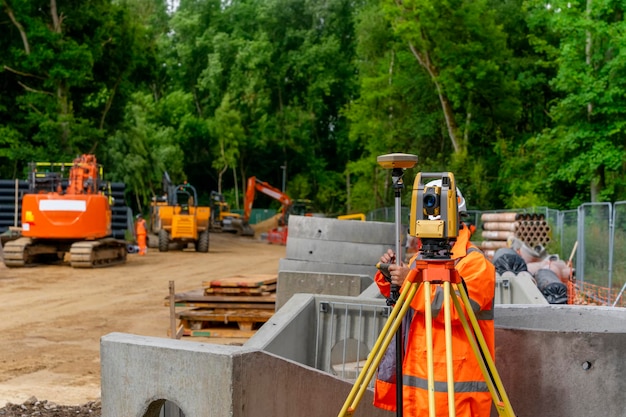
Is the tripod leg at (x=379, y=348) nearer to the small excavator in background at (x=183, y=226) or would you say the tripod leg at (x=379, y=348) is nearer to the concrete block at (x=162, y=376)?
the concrete block at (x=162, y=376)

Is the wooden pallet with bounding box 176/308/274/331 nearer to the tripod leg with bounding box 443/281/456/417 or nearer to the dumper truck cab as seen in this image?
the tripod leg with bounding box 443/281/456/417

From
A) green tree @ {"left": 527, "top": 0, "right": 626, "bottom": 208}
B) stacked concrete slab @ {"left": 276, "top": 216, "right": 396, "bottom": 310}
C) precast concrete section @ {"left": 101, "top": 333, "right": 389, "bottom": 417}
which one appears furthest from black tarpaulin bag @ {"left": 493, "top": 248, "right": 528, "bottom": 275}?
green tree @ {"left": 527, "top": 0, "right": 626, "bottom": 208}

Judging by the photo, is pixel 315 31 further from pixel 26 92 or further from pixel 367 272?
pixel 367 272

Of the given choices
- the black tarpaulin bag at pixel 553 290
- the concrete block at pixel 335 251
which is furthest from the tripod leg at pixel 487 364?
the black tarpaulin bag at pixel 553 290

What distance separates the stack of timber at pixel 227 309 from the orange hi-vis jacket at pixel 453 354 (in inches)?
307

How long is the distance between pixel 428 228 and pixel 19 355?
932cm

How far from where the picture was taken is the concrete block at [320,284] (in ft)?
33.5

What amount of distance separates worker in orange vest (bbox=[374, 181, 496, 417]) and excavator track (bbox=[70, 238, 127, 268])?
2143 cm

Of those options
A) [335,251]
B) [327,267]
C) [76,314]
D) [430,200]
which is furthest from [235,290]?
[430,200]

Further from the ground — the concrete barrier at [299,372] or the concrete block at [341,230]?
the concrete block at [341,230]

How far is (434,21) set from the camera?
4100 centimetres

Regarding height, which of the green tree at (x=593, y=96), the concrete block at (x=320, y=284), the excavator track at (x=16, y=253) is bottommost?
the excavator track at (x=16, y=253)

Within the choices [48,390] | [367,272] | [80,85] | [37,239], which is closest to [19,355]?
[48,390]

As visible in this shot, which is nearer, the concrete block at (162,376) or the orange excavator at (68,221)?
the concrete block at (162,376)
